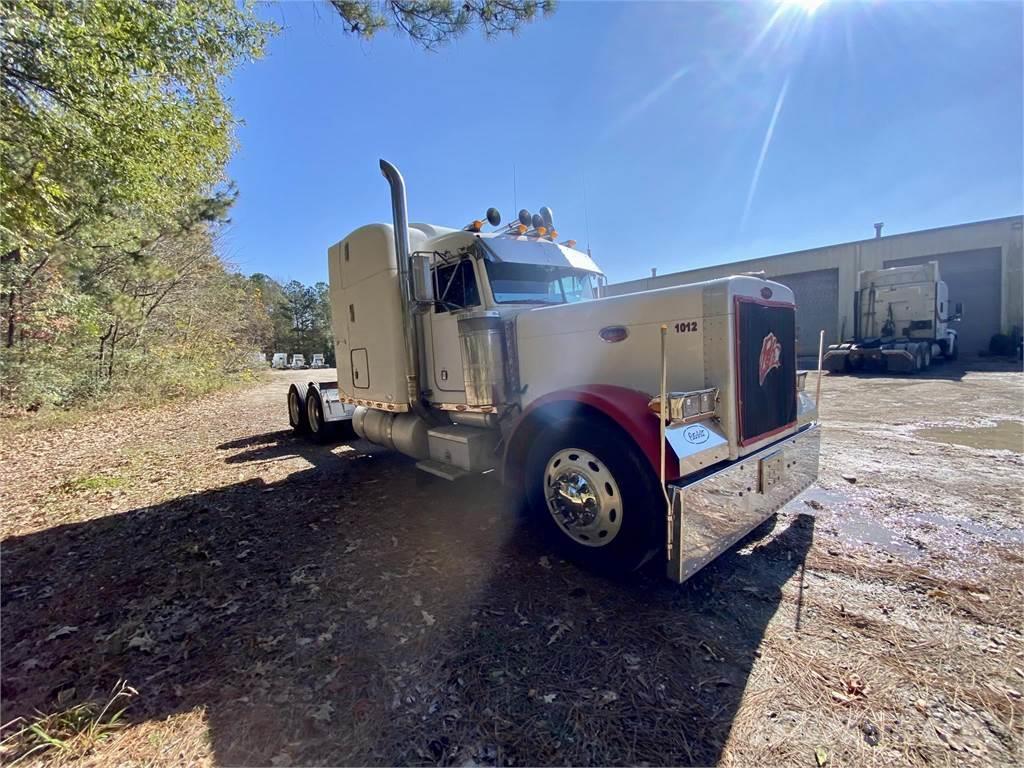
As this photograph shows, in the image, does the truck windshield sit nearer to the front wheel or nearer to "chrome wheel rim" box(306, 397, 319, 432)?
the front wheel

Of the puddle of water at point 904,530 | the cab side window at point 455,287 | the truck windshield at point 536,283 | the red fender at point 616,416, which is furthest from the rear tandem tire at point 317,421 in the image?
the puddle of water at point 904,530

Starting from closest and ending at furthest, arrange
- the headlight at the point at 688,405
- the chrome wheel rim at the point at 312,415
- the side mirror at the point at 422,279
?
the headlight at the point at 688,405 < the side mirror at the point at 422,279 < the chrome wheel rim at the point at 312,415

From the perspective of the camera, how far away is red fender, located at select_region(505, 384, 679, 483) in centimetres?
257

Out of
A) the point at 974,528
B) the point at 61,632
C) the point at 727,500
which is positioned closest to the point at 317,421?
the point at 61,632

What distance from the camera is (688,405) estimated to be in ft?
8.54

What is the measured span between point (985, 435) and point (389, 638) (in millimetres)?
8307

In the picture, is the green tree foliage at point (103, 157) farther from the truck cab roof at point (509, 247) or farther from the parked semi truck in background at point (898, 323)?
the parked semi truck in background at point (898, 323)

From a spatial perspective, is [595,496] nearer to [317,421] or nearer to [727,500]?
[727,500]

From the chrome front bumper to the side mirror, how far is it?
272 cm

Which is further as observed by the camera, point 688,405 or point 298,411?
point 298,411

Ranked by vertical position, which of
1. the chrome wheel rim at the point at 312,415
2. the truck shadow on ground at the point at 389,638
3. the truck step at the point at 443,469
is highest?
the chrome wheel rim at the point at 312,415

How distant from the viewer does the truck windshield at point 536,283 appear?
4070mm

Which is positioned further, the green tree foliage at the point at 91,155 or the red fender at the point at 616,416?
the green tree foliage at the point at 91,155

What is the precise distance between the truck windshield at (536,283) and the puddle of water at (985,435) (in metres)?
5.50
